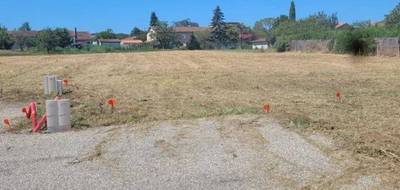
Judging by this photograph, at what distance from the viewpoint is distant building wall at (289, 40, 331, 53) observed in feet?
211

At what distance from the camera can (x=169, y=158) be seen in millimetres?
9219

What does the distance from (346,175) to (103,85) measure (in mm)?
16280

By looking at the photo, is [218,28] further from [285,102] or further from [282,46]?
[285,102]

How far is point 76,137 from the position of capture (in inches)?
438

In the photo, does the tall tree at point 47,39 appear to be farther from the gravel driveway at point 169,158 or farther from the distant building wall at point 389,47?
the gravel driveway at point 169,158

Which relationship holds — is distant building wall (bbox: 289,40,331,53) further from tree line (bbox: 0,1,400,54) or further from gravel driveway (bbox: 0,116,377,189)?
gravel driveway (bbox: 0,116,377,189)

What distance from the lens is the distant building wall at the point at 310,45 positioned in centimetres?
6439

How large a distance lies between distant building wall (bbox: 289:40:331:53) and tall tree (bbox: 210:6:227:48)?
222ft

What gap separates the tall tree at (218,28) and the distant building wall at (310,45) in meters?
67.5

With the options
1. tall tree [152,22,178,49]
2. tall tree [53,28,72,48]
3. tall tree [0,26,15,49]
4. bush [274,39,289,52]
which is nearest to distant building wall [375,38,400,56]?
bush [274,39,289,52]

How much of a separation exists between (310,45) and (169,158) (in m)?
60.8

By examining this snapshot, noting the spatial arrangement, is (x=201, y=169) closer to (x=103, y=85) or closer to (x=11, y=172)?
(x=11, y=172)

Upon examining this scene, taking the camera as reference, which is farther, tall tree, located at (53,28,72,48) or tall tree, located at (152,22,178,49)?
tall tree, located at (152,22,178,49)

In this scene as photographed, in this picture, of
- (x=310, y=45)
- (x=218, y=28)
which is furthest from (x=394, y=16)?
Answer: (x=218, y=28)
